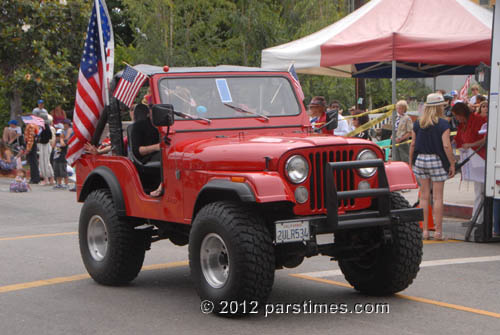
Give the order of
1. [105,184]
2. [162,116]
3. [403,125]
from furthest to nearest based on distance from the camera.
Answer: [403,125] → [105,184] → [162,116]

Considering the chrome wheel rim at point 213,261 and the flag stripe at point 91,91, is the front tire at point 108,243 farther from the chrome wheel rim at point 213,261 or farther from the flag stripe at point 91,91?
the chrome wheel rim at point 213,261

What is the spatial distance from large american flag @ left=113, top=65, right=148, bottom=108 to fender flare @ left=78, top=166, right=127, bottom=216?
0.72 m

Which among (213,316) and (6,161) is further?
(6,161)

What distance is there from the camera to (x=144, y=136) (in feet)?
25.4

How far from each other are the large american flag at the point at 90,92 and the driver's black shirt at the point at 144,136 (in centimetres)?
88

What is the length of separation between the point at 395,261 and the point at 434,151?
427cm

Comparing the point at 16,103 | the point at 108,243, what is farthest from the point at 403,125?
the point at 16,103

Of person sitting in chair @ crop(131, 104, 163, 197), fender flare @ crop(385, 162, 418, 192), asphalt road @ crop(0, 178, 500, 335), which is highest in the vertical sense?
person sitting in chair @ crop(131, 104, 163, 197)

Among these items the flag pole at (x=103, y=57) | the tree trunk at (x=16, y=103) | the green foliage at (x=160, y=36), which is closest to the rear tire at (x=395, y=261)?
the flag pole at (x=103, y=57)

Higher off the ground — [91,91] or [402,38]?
[402,38]

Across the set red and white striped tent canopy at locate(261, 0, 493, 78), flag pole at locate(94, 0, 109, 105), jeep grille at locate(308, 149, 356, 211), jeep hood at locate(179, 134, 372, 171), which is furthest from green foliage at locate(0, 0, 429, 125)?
jeep grille at locate(308, 149, 356, 211)

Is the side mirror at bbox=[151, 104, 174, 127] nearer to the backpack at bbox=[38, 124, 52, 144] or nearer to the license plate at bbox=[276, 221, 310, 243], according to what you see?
the license plate at bbox=[276, 221, 310, 243]

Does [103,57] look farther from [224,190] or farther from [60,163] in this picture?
[60,163]

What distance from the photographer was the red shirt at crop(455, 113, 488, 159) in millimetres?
11223
